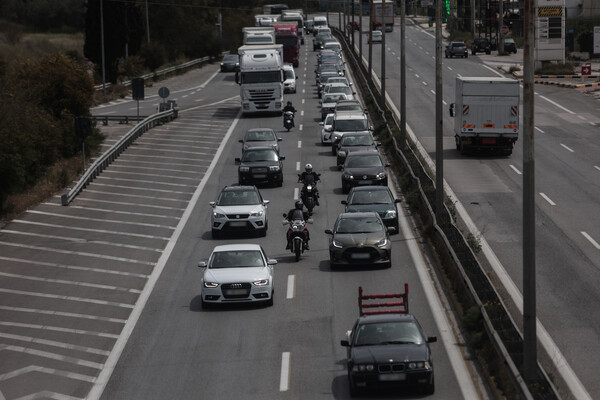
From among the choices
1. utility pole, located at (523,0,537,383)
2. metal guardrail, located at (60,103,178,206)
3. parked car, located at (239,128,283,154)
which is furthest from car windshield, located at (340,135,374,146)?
utility pole, located at (523,0,537,383)

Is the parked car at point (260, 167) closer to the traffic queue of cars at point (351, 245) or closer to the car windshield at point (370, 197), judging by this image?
the traffic queue of cars at point (351, 245)

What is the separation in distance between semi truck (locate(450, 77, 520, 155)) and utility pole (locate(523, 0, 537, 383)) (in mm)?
27948

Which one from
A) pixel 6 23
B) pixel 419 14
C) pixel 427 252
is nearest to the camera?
pixel 427 252

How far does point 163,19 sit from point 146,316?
8834 cm

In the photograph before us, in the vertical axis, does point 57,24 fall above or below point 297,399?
above

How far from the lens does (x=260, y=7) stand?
192875 millimetres

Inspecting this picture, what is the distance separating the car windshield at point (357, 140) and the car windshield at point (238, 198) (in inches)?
465

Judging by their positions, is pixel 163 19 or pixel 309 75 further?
pixel 163 19

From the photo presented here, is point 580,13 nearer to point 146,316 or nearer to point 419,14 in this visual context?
point 419,14

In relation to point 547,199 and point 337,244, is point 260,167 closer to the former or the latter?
point 547,199

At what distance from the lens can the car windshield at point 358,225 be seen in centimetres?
2659

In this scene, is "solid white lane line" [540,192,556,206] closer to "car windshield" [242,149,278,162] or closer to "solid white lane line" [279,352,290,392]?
"car windshield" [242,149,278,162]

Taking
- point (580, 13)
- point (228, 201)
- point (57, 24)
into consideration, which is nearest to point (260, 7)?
point (57, 24)

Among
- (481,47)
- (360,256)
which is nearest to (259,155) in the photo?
(360,256)
